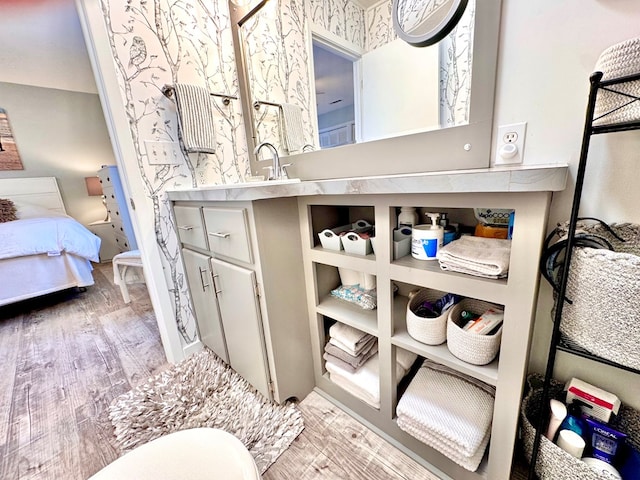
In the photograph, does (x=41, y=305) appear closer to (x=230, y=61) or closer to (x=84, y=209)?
(x=84, y=209)

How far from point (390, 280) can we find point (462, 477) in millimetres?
651

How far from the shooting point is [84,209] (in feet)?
12.9

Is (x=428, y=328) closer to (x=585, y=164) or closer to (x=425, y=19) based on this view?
(x=585, y=164)


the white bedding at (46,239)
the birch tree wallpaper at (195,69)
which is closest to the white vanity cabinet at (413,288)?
the birch tree wallpaper at (195,69)

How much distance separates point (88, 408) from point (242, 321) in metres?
0.93

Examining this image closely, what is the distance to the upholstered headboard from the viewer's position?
3.34 meters

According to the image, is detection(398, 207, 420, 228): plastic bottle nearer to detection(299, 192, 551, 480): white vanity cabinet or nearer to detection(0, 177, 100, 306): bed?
detection(299, 192, 551, 480): white vanity cabinet

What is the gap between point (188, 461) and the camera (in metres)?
0.52

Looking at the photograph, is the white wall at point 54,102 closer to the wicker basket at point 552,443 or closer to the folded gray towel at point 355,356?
the folded gray towel at point 355,356

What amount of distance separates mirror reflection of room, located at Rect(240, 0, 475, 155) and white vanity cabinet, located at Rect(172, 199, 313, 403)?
484 mm

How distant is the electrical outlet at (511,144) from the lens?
28.2 inches

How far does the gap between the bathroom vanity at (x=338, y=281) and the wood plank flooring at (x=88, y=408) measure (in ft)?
0.32

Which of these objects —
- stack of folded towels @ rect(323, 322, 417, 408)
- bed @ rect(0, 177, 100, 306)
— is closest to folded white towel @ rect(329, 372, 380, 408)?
stack of folded towels @ rect(323, 322, 417, 408)

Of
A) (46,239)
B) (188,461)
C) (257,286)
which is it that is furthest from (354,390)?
(46,239)
